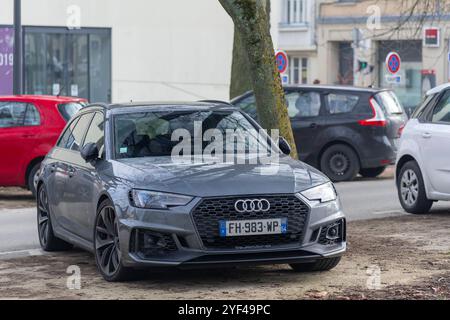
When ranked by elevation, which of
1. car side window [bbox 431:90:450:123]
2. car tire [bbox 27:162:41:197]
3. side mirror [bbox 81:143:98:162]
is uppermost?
car side window [bbox 431:90:450:123]

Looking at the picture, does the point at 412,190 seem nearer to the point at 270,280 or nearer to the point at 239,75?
the point at 270,280

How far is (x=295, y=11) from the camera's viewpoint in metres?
60.5

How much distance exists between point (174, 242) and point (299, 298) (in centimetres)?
110

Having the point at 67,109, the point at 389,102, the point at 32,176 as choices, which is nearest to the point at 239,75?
the point at 389,102

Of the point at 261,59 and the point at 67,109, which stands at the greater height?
the point at 261,59

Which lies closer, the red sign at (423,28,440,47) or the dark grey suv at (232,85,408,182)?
the dark grey suv at (232,85,408,182)

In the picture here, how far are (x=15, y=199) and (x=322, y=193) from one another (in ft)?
34.9

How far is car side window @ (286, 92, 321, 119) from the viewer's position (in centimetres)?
2145

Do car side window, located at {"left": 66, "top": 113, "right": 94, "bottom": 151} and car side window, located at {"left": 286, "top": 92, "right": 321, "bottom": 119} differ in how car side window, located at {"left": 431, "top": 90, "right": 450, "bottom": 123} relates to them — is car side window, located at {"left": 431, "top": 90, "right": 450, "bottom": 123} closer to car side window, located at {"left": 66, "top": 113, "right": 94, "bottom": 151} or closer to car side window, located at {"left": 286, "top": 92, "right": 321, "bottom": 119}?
car side window, located at {"left": 66, "top": 113, "right": 94, "bottom": 151}

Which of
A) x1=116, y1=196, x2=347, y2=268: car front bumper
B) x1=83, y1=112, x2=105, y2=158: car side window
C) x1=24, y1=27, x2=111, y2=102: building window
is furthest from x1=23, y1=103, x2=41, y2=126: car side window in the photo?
x1=24, y1=27, x2=111, y2=102: building window

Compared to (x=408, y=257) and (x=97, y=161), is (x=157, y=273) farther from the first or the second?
(x=408, y=257)

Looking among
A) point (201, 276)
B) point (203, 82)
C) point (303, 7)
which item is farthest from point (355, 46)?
point (201, 276)

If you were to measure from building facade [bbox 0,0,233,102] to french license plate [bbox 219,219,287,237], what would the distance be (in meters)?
24.2

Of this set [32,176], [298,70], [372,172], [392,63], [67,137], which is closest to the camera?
[67,137]
